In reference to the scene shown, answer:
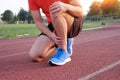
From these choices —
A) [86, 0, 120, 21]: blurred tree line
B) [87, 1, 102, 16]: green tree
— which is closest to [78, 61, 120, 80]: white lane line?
[86, 0, 120, 21]: blurred tree line

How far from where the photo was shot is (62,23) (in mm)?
4277

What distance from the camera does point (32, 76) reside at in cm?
365

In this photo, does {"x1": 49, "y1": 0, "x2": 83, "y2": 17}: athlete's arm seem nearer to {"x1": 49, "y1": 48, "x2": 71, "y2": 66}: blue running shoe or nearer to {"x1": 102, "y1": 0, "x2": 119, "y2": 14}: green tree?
{"x1": 49, "y1": 48, "x2": 71, "y2": 66}: blue running shoe

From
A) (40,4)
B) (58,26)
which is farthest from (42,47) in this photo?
(40,4)

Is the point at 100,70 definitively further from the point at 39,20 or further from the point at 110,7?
the point at 110,7

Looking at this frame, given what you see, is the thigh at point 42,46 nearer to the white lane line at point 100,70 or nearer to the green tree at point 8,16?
the white lane line at point 100,70

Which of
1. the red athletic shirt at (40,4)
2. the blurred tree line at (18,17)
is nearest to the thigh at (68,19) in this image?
the red athletic shirt at (40,4)

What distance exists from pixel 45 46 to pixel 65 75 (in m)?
1.17

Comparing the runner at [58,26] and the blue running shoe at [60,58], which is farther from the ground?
the runner at [58,26]

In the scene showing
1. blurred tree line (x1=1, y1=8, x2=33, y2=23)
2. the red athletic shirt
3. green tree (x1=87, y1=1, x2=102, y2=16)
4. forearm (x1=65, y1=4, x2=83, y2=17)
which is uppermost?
the red athletic shirt

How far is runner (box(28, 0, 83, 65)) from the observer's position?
4203 mm

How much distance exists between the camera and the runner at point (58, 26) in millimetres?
4203

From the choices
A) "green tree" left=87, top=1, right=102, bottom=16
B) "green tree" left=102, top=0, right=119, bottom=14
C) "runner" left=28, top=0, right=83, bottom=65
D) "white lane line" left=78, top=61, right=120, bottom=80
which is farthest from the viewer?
"green tree" left=87, top=1, right=102, bottom=16

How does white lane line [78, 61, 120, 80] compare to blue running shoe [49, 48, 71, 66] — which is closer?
white lane line [78, 61, 120, 80]
